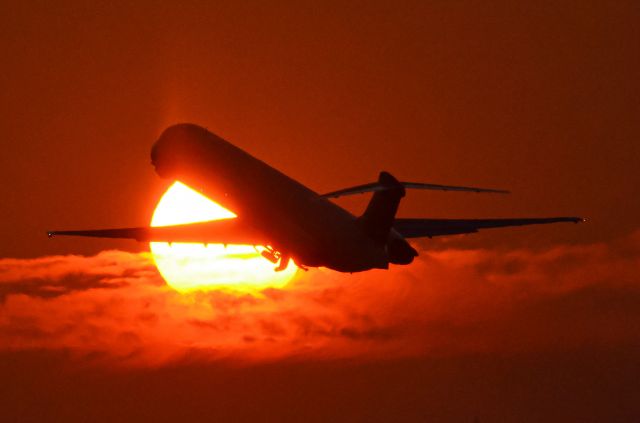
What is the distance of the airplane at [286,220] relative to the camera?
219ft

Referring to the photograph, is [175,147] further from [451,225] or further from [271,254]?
[451,225]

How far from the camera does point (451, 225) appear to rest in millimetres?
72938

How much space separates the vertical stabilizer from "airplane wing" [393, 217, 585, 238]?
623 cm

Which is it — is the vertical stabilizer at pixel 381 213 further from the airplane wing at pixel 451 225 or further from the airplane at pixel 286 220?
the airplane wing at pixel 451 225

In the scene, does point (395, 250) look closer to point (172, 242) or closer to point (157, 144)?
point (172, 242)

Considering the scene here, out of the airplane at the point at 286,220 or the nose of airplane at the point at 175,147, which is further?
the nose of airplane at the point at 175,147

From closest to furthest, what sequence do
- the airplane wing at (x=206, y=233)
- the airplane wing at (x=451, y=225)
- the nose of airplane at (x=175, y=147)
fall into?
1. the airplane wing at (x=451, y=225)
2. the airplane wing at (x=206, y=233)
3. the nose of airplane at (x=175, y=147)

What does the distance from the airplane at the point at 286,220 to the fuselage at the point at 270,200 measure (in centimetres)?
6

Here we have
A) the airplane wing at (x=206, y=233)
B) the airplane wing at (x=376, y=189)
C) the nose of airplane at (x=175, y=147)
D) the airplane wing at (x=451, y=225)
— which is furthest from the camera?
the nose of airplane at (x=175, y=147)

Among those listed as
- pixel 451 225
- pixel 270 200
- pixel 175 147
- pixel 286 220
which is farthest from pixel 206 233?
pixel 451 225

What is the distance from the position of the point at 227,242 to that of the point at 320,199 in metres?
7.70

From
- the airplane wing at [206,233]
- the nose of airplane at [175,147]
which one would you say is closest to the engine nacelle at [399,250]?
the airplane wing at [206,233]

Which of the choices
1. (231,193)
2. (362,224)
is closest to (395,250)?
(362,224)

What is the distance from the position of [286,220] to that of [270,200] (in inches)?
101
